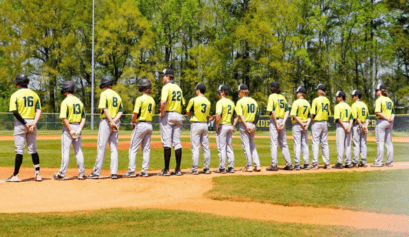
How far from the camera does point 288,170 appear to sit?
10.8 metres

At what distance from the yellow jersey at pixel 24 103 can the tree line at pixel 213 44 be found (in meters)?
31.8

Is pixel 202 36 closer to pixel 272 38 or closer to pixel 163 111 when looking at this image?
pixel 272 38

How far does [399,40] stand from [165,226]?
138 ft

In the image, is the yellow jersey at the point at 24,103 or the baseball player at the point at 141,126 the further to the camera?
the baseball player at the point at 141,126

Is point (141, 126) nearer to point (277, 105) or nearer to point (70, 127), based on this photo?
point (70, 127)

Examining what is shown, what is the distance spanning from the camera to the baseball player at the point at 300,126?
10.8 meters

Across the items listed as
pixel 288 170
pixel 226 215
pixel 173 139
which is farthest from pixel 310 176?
pixel 226 215

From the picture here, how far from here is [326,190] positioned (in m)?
7.99

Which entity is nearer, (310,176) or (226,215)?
(226,215)

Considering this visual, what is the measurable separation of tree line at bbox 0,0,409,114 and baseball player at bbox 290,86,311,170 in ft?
99.5

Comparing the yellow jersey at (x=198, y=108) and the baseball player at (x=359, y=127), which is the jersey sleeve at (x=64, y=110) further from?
the baseball player at (x=359, y=127)

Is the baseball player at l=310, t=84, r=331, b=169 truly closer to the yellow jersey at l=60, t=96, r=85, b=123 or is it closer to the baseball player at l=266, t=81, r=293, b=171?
the baseball player at l=266, t=81, r=293, b=171

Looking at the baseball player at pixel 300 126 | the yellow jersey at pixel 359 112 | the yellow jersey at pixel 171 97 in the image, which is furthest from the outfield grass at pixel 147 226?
the yellow jersey at pixel 359 112

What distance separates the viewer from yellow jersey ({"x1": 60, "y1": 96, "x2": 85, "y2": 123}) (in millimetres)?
8422
